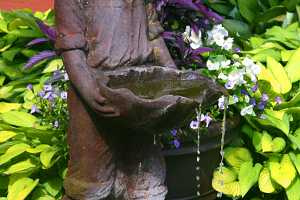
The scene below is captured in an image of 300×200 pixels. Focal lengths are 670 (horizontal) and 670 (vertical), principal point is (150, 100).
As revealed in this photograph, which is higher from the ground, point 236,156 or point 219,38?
point 219,38

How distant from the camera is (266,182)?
13.3 feet

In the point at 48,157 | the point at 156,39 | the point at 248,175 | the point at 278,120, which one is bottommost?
the point at 248,175

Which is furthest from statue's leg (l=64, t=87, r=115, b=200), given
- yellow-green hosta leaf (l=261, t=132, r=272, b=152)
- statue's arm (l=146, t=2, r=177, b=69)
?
Result: yellow-green hosta leaf (l=261, t=132, r=272, b=152)

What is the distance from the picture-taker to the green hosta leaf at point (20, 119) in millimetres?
4285

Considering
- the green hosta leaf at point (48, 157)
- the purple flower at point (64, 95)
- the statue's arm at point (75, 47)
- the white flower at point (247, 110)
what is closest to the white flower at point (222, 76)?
the white flower at point (247, 110)

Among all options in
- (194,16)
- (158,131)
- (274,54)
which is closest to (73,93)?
(158,131)

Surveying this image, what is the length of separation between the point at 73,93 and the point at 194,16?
1.64 meters

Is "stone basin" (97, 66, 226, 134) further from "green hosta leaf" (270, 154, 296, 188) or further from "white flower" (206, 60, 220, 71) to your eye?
"green hosta leaf" (270, 154, 296, 188)

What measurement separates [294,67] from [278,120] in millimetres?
655

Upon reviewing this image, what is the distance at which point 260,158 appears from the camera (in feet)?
14.2

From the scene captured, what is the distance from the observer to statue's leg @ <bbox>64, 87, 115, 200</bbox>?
3037 mm

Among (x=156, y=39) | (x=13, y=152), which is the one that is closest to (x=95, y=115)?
(x=156, y=39)

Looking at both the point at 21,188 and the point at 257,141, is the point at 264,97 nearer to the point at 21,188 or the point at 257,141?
the point at 257,141

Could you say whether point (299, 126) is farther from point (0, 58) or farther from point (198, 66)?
point (0, 58)
